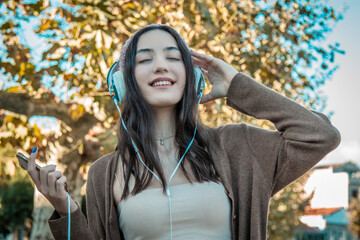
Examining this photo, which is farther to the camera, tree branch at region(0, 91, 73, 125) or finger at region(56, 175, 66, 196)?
tree branch at region(0, 91, 73, 125)

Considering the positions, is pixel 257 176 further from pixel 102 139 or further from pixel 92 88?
pixel 92 88

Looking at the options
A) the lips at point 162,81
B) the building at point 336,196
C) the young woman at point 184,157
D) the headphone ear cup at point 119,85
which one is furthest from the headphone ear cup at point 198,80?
the building at point 336,196

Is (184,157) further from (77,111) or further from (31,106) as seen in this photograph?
(31,106)

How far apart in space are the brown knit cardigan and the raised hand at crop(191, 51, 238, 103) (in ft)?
0.20

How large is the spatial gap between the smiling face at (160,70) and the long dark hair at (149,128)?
4cm

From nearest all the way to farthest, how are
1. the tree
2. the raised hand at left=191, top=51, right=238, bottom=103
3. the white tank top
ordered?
the white tank top → the raised hand at left=191, top=51, right=238, bottom=103 → the tree

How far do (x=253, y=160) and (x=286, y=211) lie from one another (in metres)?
11.6

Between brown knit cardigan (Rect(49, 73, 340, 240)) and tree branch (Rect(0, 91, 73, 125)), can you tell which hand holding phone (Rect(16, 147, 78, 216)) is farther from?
tree branch (Rect(0, 91, 73, 125))

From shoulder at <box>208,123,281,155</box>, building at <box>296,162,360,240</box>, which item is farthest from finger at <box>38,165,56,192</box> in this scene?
building at <box>296,162,360,240</box>

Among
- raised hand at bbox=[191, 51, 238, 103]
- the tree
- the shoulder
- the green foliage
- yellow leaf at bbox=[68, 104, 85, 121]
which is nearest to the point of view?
the shoulder

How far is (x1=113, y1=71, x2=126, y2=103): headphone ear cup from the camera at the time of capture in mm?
2561

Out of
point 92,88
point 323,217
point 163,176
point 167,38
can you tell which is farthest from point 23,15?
point 323,217

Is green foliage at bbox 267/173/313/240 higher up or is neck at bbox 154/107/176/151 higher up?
neck at bbox 154/107/176/151

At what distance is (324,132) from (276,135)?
0.24 metres
